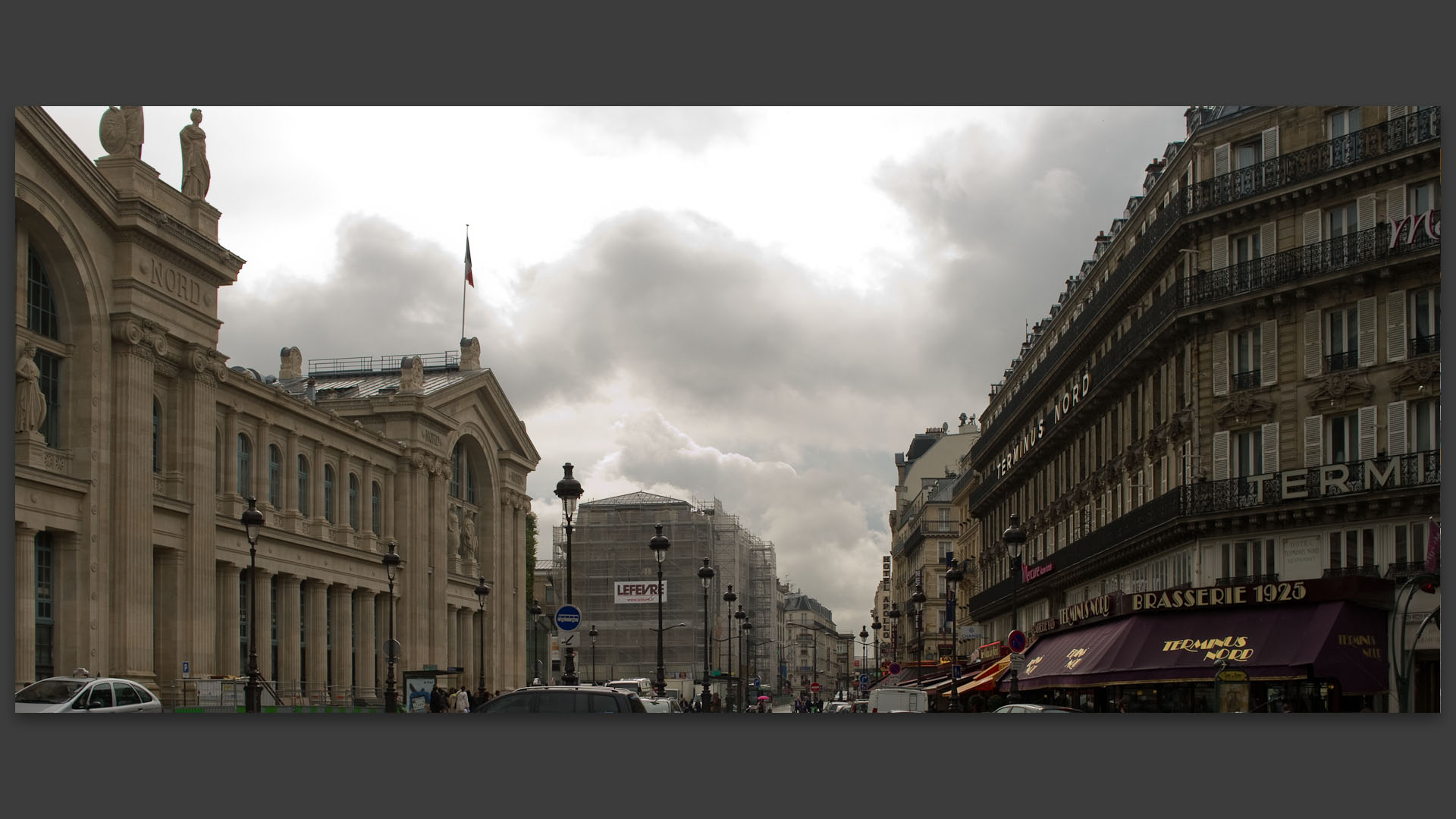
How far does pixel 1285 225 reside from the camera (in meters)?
36.6

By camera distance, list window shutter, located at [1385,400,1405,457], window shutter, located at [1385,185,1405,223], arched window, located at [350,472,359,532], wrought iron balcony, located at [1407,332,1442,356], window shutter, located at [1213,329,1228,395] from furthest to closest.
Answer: arched window, located at [350,472,359,532], window shutter, located at [1213,329,1228,395], window shutter, located at [1385,185,1405,223], window shutter, located at [1385,400,1405,457], wrought iron balcony, located at [1407,332,1442,356]

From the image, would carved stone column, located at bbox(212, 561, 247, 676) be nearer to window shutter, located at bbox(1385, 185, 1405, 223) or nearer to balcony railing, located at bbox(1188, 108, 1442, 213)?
balcony railing, located at bbox(1188, 108, 1442, 213)

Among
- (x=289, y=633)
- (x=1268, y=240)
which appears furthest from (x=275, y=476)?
(x=1268, y=240)

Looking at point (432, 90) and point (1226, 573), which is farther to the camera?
point (1226, 573)

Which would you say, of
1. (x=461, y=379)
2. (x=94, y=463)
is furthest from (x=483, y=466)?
(x=94, y=463)

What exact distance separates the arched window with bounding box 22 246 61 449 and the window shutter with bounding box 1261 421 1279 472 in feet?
96.7

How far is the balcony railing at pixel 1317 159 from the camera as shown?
100ft

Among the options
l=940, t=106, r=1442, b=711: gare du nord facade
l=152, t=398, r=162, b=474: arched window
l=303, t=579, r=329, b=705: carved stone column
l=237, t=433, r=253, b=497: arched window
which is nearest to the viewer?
l=940, t=106, r=1442, b=711: gare du nord facade

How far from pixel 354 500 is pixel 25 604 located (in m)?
35.5

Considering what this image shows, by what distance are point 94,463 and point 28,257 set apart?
5.65 m

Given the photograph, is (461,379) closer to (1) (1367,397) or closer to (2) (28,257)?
(2) (28,257)

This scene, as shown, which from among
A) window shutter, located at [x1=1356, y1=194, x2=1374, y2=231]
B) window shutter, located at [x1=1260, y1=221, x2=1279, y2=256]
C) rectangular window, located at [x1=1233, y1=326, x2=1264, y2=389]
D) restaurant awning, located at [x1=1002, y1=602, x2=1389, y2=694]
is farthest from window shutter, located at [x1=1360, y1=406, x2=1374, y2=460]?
window shutter, located at [x1=1260, y1=221, x2=1279, y2=256]

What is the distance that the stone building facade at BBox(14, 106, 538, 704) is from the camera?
1651 inches

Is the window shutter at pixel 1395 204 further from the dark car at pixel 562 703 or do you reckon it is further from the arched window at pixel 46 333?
the arched window at pixel 46 333
